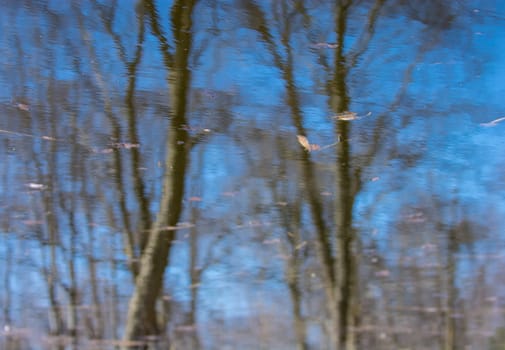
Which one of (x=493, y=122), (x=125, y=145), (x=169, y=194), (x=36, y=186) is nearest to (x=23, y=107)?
(x=36, y=186)

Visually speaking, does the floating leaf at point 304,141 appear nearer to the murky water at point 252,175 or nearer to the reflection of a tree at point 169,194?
the murky water at point 252,175

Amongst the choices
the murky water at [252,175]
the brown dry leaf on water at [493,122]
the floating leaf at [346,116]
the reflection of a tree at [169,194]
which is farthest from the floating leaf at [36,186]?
the brown dry leaf on water at [493,122]

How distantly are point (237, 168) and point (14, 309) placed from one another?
94 centimetres

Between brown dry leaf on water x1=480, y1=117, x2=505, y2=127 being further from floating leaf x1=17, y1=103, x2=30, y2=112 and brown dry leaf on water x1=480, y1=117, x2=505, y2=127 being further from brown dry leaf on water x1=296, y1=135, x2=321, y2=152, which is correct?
floating leaf x1=17, y1=103, x2=30, y2=112

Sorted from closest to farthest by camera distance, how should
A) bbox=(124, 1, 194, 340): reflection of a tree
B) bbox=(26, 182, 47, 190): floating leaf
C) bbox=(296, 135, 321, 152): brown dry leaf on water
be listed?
bbox=(124, 1, 194, 340): reflection of a tree
bbox=(26, 182, 47, 190): floating leaf
bbox=(296, 135, 321, 152): brown dry leaf on water

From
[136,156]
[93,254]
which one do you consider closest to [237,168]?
[136,156]

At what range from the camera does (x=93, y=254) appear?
1705mm

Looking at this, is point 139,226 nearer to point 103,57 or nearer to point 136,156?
point 136,156

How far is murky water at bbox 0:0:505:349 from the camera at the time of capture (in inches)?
65.8

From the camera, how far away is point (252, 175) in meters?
1.86

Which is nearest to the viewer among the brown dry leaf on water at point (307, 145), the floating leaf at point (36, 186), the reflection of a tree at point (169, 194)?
the reflection of a tree at point (169, 194)

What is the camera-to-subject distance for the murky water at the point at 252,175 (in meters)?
1.67

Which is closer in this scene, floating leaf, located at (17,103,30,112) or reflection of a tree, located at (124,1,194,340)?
reflection of a tree, located at (124,1,194,340)

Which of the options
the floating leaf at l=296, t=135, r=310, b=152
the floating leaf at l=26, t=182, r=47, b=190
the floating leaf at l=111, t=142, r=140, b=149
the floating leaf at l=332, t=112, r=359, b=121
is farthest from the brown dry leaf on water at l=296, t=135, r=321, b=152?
the floating leaf at l=26, t=182, r=47, b=190
